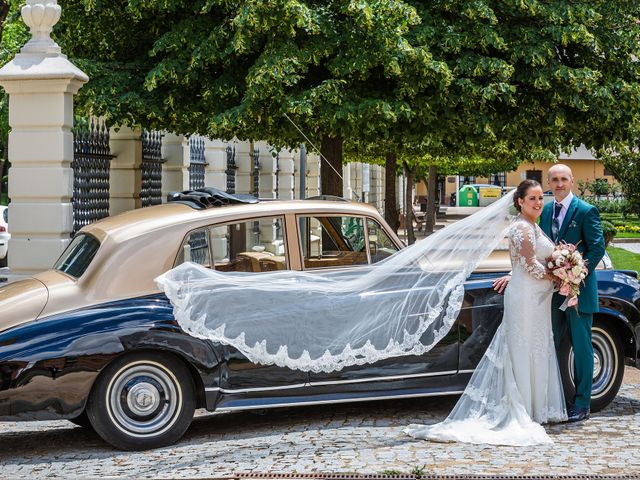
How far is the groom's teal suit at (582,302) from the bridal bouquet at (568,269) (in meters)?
0.13

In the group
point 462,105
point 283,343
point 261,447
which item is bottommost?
point 261,447

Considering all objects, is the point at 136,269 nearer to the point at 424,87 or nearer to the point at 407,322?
the point at 407,322

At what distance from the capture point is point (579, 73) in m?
13.0

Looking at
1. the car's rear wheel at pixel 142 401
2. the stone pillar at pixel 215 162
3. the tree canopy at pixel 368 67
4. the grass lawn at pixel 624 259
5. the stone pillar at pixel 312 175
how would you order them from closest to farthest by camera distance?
the car's rear wheel at pixel 142 401, the tree canopy at pixel 368 67, the stone pillar at pixel 215 162, the grass lawn at pixel 624 259, the stone pillar at pixel 312 175

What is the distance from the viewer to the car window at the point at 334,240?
25.6ft

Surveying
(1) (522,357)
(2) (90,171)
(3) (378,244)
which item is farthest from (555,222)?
(2) (90,171)

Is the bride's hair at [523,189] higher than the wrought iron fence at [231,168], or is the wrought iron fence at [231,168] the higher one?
the wrought iron fence at [231,168]

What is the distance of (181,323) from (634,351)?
3635 mm

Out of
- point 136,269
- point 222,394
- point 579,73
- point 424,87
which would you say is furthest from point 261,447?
point 579,73

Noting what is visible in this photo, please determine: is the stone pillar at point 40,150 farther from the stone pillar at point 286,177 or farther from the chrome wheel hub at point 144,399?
the stone pillar at point 286,177

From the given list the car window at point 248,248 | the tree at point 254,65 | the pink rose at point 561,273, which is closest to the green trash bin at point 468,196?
the tree at point 254,65

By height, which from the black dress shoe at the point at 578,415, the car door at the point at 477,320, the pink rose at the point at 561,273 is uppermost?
the pink rose at the point at 561,273

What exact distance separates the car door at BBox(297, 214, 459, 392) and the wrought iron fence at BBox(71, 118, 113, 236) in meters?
6.41

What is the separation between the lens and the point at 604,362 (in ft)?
26.9
